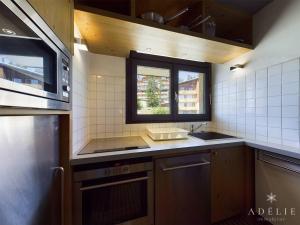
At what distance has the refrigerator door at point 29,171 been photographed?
1.44ft

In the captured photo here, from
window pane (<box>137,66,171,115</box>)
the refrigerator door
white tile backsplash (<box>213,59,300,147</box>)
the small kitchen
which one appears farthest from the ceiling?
the refrigerator door

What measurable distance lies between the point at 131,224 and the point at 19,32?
134cm

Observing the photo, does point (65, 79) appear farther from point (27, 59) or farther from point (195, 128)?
point (195, 128)

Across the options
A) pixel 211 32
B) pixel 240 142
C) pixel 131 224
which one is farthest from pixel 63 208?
pixel 211 32

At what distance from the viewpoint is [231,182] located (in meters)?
1.47

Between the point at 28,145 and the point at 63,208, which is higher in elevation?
the point at 28,145

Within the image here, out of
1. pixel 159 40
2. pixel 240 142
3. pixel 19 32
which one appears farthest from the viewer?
pixel 240 142

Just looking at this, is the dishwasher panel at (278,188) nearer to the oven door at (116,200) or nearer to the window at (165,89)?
the window at (165,89)

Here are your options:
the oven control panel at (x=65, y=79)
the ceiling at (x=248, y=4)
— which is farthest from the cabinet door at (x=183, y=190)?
the ceiling at (x=248, y=4)

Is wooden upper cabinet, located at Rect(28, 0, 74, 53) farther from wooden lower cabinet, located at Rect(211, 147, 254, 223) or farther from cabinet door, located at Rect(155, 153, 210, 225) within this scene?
wooden lower cabinet, located at Rect(211, 147, 254, 223)

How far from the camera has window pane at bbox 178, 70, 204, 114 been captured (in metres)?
2.08

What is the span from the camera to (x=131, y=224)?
112cm

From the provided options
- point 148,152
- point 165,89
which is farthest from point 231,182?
point 165,89

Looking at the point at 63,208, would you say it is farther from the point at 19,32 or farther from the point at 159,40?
the point at 159,40
